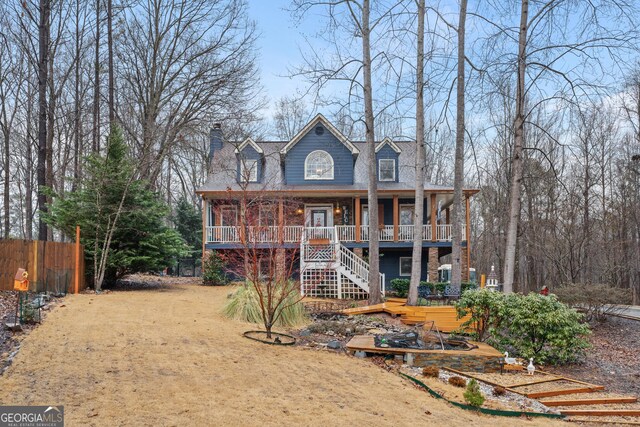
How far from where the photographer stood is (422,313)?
1224cm

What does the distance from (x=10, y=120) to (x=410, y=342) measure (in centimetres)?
2463

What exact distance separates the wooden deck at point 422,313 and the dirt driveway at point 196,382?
451 centimetres

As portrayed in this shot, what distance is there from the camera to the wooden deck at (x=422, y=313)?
1164 centimetres

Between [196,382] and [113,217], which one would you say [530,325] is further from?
[113,217]

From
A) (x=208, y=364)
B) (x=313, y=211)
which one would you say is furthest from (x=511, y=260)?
(x=313, y=211)

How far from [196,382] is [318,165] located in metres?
16.5

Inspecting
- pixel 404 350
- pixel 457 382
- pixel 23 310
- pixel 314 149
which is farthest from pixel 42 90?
pixel 457 382

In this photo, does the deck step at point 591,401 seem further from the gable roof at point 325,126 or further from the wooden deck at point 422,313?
the gable roof at point 325,126

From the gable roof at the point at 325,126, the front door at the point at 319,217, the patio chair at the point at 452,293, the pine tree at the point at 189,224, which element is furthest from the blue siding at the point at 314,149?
the pine tree at the point at 189,224

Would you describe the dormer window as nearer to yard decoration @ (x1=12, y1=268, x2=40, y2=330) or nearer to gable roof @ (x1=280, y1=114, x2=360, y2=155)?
gable roof @ (x1=280, y1=114, x2=360, y2=155)

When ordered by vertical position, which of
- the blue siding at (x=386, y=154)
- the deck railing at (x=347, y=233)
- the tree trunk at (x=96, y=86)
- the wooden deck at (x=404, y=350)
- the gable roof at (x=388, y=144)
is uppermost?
the tree trunk at (x=96, y=86)

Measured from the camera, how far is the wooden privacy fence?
1156 centimetres

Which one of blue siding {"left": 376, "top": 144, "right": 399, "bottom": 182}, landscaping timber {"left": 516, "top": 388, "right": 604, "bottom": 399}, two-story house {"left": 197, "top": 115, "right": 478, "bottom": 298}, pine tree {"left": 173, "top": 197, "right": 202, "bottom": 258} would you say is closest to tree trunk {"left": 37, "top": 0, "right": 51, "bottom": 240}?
two-story house {"left": 197, "top": 115, "right": 478, "bottom": 298}

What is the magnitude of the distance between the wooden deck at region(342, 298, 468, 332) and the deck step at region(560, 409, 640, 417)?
4.87 m
